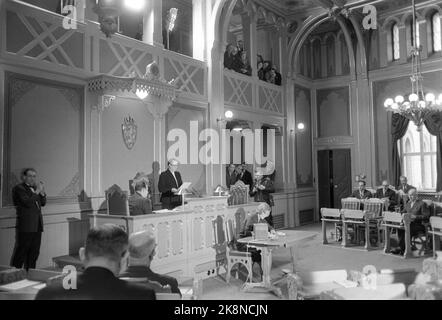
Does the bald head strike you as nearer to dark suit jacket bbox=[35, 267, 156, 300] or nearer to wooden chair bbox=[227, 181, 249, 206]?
dark suit jacket bbox=[35, 267, 156, 300]

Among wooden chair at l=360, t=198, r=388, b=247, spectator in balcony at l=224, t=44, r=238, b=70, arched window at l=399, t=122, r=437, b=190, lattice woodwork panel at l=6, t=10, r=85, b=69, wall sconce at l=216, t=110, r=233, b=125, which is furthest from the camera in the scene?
arched window at l=399, t=122, r=437, b=190

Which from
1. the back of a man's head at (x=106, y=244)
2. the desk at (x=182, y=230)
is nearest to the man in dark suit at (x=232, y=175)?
the desk at (x=182, y=230)

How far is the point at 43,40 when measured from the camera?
19.8 feet

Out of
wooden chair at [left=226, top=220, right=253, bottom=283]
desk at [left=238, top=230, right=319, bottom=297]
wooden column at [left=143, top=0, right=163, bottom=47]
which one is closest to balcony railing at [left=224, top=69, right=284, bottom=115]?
wooden column at [left=143, top=0, right=163, bottom=47]

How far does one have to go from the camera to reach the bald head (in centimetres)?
302

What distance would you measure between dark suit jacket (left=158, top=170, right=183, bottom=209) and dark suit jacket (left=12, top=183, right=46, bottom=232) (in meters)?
2.34

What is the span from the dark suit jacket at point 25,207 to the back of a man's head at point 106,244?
3468 mm

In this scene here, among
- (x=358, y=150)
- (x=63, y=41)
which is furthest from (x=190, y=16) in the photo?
(x=358, y=150)

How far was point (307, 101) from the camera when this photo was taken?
12930 millimetres

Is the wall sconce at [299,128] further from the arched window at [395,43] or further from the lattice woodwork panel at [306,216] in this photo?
the arched window at [395,43]

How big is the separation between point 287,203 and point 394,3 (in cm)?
614

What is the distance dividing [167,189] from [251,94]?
13.9 feet

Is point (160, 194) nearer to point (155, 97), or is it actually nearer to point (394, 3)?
point (155, 97)

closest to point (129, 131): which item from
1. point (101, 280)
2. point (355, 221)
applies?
point (355, 221)
